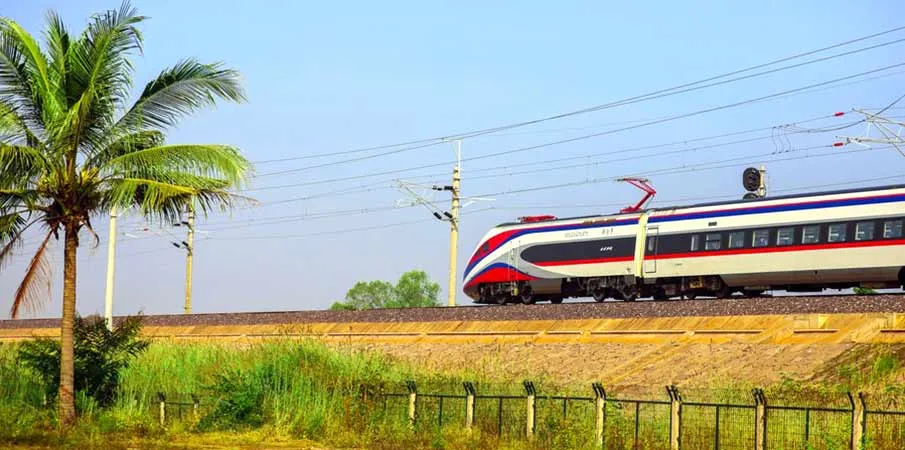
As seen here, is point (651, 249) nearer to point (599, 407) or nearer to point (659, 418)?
point (659, 418)

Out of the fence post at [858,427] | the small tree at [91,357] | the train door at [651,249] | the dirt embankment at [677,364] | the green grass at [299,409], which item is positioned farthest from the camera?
the train door at [651,249]

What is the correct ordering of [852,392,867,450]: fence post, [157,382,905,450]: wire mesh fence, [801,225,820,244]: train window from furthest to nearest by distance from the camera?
[801,225,820,244]: train window → [157,382,905,450]: wire mesh fence → [852,392,867,450]: fence post

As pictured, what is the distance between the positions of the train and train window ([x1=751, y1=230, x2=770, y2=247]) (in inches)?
1.1

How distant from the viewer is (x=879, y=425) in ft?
61.7

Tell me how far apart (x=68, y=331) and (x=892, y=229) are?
20.5 meters

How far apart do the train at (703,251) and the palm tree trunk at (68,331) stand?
19930 mm

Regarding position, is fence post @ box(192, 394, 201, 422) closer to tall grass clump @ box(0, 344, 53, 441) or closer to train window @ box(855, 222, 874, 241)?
tall grass clump @ box(0, 344, 53, 441)

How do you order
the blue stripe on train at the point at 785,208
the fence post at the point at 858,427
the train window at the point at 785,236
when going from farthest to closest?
the train window at the point at 785,236, the blue stripe on train at the point at 785,208, the fence post at the point at 858,427

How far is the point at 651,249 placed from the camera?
38.8 metres

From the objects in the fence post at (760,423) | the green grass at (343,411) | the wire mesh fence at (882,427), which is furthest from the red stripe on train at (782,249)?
the fence post at (760,423)

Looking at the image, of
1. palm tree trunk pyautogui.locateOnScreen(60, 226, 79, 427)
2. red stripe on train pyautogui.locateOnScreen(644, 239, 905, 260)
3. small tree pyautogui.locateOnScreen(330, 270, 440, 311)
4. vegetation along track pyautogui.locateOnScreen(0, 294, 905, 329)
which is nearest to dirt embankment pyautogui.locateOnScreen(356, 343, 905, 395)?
vegetation along track pyautogui.locateOnScreen(0, 294, 905, 329)

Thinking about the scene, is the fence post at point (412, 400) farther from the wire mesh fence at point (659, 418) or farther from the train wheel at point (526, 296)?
the train wheel at point (526, 296)

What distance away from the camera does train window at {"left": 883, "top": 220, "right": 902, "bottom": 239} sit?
31636 mm

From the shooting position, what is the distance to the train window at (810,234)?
1327 inches
